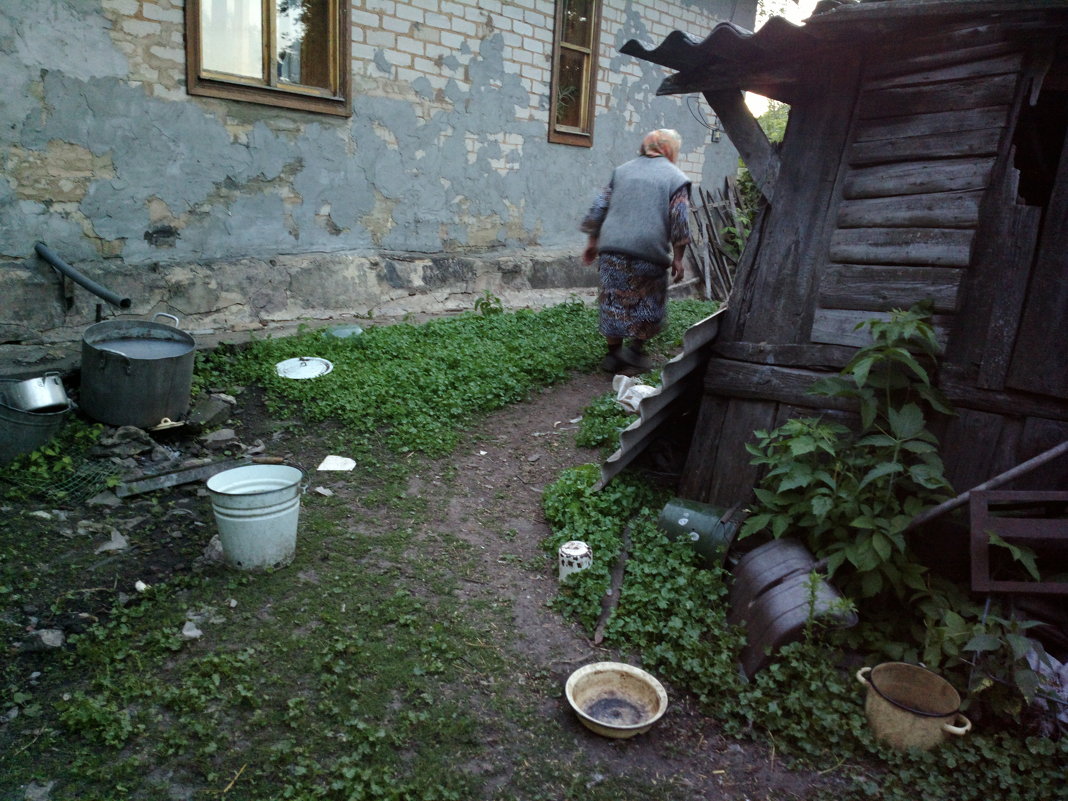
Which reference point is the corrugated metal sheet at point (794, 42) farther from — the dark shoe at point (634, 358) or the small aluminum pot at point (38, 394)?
the small aluminum pot at point (38, 394)

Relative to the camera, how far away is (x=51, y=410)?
4715 mm

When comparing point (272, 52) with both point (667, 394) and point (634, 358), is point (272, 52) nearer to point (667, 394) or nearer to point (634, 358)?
point (634, 358)

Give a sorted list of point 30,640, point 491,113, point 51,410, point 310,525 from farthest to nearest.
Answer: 1. point 491,113
2. point 51,410
3. point 310,525
4. point 30,640

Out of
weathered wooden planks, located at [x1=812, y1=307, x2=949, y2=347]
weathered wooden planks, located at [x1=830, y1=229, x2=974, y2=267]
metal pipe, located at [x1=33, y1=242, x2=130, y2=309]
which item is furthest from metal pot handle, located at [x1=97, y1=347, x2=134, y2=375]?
weathered wooden planks, located at [x1=830, y1=229, x2=974, y2=267]

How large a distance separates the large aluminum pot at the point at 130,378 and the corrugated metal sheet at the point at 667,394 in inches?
116

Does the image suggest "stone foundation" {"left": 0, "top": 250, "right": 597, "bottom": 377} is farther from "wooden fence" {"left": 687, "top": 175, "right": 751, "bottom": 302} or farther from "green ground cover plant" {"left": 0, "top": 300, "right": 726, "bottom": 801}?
"wooden fence" {"left": 687, "top": 175, "right": 751, "bottom": 302}

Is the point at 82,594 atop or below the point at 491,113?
below

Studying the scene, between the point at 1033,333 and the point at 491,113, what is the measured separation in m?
6.54

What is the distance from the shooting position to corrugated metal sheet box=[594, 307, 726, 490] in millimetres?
4277

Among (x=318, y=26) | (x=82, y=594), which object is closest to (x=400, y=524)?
(x=82, y=594)

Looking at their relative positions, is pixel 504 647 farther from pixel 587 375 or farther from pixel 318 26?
pixel 318 26

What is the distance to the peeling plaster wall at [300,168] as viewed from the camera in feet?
17.9

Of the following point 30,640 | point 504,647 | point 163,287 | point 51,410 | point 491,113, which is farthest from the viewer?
point 491,113

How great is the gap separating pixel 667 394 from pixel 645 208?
7.36 feet
